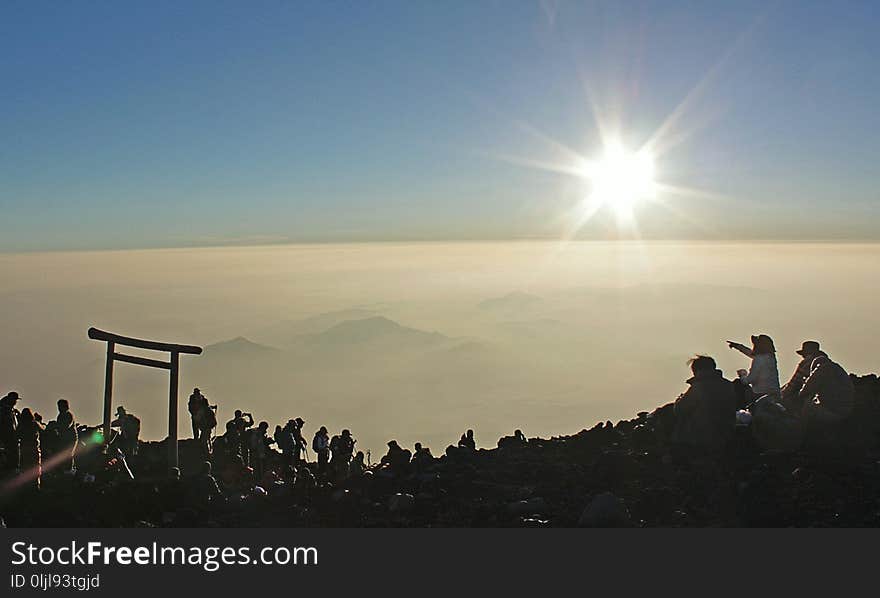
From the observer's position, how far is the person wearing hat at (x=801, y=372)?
549 inches

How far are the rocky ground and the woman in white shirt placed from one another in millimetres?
1162

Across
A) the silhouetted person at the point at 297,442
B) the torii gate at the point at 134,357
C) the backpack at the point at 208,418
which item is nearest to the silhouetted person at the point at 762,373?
the silhouetted person at the point at 297,442

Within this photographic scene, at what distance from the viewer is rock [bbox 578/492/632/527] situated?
10.8 metres

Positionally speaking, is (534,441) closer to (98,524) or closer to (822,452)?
(822,452)

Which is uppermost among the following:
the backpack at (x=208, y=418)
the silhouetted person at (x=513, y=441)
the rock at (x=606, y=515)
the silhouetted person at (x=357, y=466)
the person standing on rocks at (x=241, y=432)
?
the backpack at (x=208, y=418)

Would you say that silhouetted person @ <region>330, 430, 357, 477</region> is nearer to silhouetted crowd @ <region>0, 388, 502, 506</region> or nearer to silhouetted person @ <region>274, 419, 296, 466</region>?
silhouetted crowd @ <region>0, 388, 502, 506</region>

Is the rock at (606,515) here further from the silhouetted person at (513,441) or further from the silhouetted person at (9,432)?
the silhouetted person at (9,432)

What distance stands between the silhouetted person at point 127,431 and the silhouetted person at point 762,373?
13326mm

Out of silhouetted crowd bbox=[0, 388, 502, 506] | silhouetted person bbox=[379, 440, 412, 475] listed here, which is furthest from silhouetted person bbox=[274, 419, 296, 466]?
silhouetted person bbox=[379, 440, 412, 475]

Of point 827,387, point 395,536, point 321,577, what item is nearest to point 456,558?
point 395,536

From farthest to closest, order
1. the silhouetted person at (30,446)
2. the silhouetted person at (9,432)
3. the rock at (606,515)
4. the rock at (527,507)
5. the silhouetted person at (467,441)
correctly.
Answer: the silhouetted person at (467,441)
the silhouetted person at (9,432)
the silhouetted person at (30,446)
the rock at (527,507)
the rock at (606,515)

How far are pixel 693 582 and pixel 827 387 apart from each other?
5846 millimetres

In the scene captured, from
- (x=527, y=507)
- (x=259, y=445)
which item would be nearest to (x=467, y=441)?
(x=259, y=445)

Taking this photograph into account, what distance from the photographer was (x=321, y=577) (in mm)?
9281
